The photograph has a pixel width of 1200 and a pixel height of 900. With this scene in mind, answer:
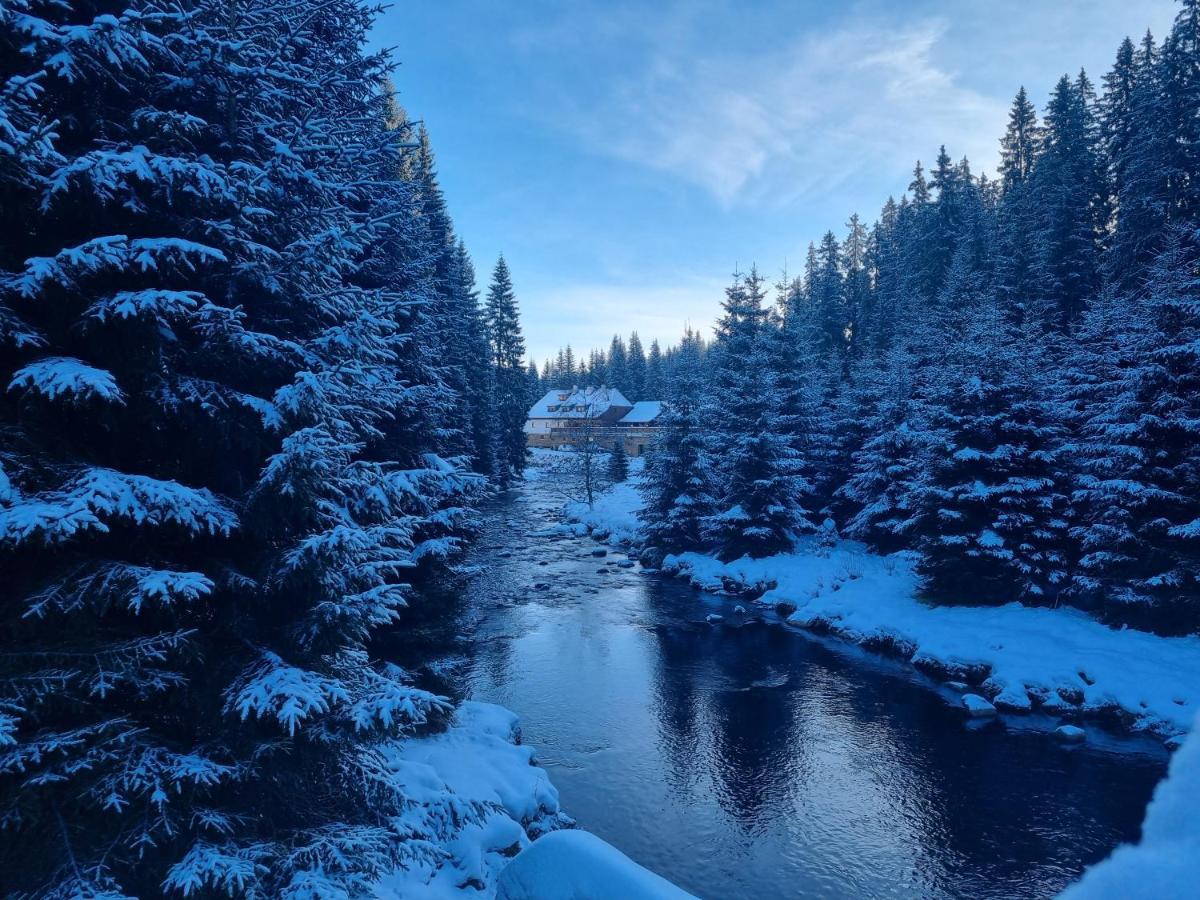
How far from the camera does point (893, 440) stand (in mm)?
27984

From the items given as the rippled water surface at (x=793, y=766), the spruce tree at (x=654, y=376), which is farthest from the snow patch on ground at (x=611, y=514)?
the spruce tree at (x=654, y=376)

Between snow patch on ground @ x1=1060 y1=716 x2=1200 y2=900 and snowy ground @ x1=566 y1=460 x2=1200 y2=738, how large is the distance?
13.7 meters

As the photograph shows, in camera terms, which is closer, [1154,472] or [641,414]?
[1154,472]

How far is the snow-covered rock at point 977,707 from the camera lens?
54.3 ft

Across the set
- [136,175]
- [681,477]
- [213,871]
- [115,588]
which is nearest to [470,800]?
[213,871]

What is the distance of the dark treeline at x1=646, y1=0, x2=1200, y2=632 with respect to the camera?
59.0 ft

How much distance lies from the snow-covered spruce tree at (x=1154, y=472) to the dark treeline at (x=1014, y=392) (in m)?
0.07

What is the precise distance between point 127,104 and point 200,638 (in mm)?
5661

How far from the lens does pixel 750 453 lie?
31234 millimetres

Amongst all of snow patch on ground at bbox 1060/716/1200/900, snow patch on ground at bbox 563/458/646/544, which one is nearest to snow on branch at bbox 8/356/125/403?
snow patch on ground at bbox 1060/716/1200/900

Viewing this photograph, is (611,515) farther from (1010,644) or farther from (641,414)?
(641,414)

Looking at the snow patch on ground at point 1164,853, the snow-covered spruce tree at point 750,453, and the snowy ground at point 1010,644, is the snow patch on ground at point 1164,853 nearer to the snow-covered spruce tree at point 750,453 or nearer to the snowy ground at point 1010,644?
the snowy ground at point 1010,644

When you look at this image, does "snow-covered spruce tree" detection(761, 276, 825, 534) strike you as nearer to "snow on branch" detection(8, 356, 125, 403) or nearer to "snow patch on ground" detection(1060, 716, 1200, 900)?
"snow on branch" detection(8, 356, 125, 403)

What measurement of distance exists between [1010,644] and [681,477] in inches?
720
